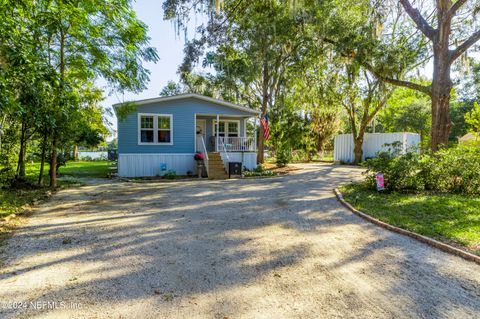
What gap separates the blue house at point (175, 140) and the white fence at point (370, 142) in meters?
9.35

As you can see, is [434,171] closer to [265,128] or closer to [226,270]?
[226,270]

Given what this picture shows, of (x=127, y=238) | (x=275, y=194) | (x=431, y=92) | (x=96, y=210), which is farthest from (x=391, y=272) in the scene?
(x=431, y=92)

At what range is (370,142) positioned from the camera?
1964 cm

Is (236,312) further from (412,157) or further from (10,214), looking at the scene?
(412,157)

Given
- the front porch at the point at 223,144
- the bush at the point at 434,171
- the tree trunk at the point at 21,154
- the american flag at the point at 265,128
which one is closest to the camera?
the bush at the point at 434,171

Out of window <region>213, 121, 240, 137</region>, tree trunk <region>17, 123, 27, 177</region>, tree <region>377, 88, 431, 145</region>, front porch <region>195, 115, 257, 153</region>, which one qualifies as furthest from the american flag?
tree <region>377, 88, 431, 145</region>

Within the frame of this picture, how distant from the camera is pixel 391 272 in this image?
10.2 feet

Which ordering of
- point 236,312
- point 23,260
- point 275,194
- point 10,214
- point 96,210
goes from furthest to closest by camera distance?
point 275,194, point 96,210, point 10,214, point 23,260, point 236,312

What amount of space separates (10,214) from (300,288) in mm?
5777

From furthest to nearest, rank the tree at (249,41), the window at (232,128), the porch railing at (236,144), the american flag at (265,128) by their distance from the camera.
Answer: the american flag at (265,128)
the window at (232,128)
the porch railing at (236,144)
the tree at (249,41)

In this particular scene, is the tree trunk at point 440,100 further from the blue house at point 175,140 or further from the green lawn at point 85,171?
the green lawn at point 85,171

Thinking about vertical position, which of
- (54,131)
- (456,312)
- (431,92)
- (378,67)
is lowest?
(456,312)

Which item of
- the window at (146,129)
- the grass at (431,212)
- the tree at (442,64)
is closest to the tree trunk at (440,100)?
the tree at (442,64)

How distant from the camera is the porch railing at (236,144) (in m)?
14.3
